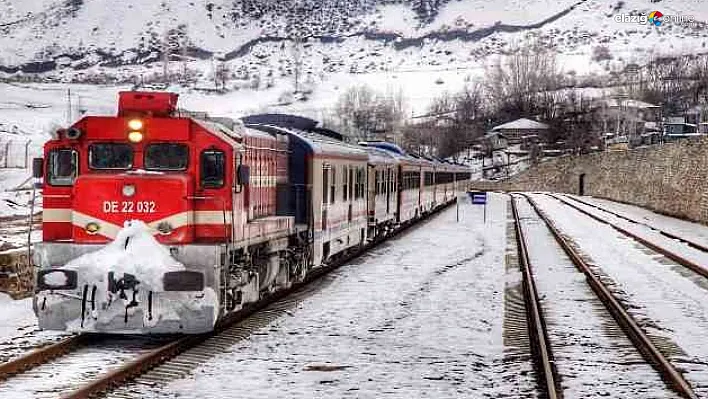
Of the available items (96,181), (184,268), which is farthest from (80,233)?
(184,268)

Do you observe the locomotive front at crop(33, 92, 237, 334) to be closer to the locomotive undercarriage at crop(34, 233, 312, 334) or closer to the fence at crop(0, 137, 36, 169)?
the locomotive undercarriage at crop(34, 233, 312, 334)

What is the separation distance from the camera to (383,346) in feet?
42.8

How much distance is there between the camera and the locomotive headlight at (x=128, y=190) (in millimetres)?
12585

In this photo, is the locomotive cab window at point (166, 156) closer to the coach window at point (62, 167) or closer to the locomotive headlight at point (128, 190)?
the locomotive headlight at point (128, 190)

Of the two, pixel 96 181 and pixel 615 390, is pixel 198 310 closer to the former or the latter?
pixel 96 181

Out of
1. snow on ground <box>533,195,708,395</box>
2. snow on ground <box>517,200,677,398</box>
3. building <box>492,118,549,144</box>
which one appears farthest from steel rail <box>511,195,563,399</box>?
building <box>492,118,549,144</box>

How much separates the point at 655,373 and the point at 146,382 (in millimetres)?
6083

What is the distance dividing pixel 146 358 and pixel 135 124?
Answer: 3.34 metres

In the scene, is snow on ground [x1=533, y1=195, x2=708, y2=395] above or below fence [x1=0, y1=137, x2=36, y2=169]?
below

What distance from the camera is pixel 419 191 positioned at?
41.9 m

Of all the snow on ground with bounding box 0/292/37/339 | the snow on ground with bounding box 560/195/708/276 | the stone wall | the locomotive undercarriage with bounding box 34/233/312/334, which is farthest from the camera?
the stone wall

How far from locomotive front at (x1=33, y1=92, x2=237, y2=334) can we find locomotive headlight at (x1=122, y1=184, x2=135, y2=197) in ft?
0.05

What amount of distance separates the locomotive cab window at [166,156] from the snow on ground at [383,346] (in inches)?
102

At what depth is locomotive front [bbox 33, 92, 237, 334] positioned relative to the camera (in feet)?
40.0
